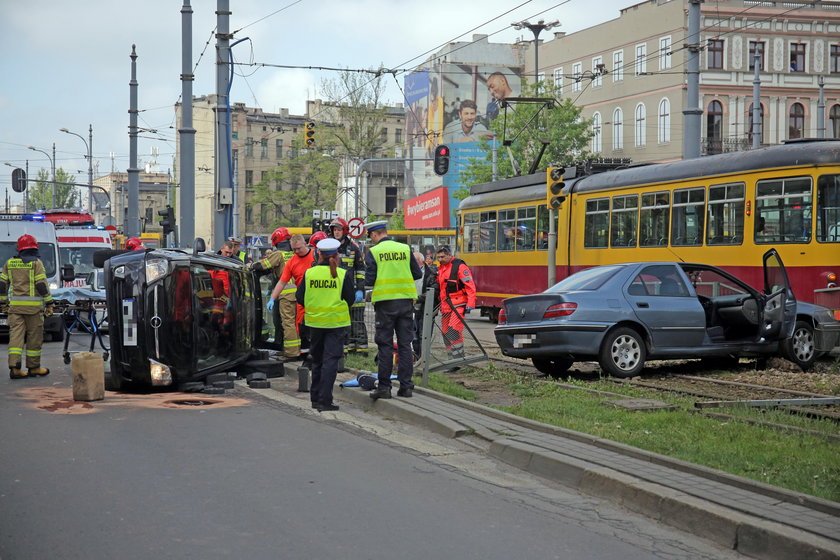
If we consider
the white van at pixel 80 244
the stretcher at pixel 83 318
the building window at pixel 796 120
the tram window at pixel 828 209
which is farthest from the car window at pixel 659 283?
the building window at pixel 796 120

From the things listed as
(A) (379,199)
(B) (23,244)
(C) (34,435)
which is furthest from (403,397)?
(A) (379,199)

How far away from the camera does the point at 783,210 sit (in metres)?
16.3

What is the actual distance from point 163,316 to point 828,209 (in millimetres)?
9967

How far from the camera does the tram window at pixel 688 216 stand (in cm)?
1816

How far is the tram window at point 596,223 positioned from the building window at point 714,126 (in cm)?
3374

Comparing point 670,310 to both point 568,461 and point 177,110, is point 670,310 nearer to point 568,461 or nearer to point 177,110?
point 568,461

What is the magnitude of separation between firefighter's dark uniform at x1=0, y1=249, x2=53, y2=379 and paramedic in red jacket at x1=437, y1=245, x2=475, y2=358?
17.4ft

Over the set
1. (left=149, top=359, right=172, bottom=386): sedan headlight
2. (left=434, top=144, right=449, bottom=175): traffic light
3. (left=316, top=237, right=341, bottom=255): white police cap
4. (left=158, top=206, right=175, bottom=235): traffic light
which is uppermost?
(left=434, top=144, right=449, bottom=175): traffic light

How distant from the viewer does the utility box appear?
35.4 ft

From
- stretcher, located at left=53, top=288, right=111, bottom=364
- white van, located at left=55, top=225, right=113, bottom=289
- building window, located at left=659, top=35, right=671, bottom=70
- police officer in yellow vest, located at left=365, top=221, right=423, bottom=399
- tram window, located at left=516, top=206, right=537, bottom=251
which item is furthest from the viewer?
building window, located at left=659, top=35, right=671, bottom=70

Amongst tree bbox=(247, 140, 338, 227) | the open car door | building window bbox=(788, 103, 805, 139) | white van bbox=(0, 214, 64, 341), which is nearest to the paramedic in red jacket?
the open car door

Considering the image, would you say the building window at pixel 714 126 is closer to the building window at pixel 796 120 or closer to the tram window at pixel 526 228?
the building window at pixel 796 120

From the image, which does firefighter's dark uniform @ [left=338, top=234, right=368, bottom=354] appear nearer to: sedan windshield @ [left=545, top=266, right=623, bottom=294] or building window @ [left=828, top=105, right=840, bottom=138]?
sedan windshield @ [left=545, top=266, right=623, bottom=294]

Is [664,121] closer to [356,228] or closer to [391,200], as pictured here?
[356,228]
